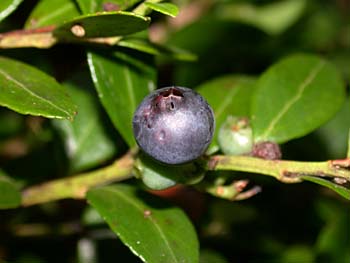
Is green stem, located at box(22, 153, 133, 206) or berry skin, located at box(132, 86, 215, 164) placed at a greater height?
berry skin, located at box(132, 86, 215, 164)

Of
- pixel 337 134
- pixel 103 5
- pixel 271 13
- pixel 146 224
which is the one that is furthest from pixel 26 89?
pixel 271 13

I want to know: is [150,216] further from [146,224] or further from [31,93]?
[31,93]

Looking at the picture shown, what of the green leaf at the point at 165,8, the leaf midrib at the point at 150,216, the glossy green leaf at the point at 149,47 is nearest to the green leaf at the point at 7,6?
the glossy green leaf at the point at 149,47

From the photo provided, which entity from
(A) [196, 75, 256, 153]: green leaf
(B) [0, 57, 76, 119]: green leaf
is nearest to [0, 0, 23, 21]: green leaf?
(B) [0, 57, 76, 119]: green leaf

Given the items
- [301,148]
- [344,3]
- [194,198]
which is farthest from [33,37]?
[344,3]

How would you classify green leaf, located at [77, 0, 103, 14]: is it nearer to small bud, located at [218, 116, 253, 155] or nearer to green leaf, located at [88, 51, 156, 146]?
green leaf, located at [88, 51, 156, 146]

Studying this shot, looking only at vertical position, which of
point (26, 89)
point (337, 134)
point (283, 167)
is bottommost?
point (337, 134)

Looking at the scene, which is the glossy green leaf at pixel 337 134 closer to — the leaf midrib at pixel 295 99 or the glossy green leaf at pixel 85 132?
the leaf midrib at pixel 295 99
